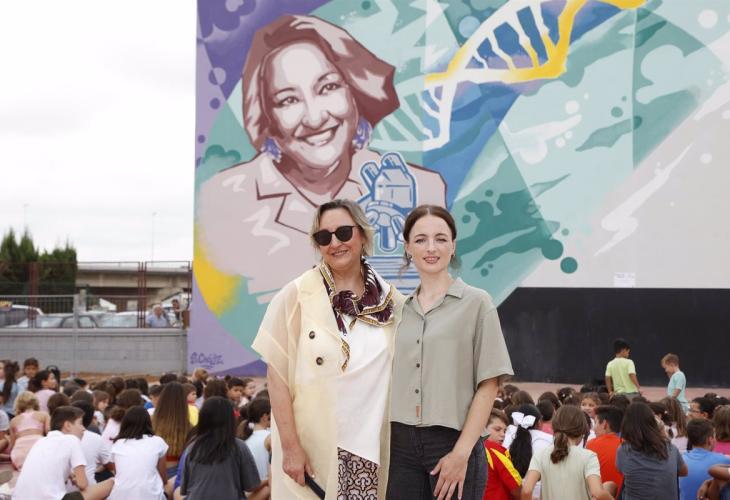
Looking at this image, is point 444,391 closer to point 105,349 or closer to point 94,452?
point 94,452

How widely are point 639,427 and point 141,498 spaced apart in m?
3.30

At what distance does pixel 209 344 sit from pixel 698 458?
51.7ft

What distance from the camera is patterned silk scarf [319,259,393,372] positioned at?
12.6ft

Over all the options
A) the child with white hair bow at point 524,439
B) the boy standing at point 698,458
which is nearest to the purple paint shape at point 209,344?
→ the child with white hair bow at point 524,439

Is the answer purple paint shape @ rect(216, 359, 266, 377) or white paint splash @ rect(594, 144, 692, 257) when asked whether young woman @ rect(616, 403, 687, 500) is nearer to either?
white paint splash @ rect(594, 144, 692, 257)

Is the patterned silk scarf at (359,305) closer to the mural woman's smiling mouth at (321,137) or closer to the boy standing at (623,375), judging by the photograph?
the boy standing at (623,375)

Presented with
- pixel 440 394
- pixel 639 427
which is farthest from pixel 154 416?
pixel 440 394

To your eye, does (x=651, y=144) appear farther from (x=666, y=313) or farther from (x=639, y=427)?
(x=639, y=427)

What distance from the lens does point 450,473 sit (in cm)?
351

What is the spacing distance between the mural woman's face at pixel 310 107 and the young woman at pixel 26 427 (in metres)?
11.8

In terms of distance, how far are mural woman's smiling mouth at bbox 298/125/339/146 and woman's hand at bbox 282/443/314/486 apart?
55.7ft

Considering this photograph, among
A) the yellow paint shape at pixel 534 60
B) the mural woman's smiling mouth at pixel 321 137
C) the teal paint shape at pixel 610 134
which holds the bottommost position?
the teal paint shape at pixel 610 134

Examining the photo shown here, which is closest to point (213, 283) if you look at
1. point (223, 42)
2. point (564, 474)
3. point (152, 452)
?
point (223, 42)

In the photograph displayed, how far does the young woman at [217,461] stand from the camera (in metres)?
5.73
